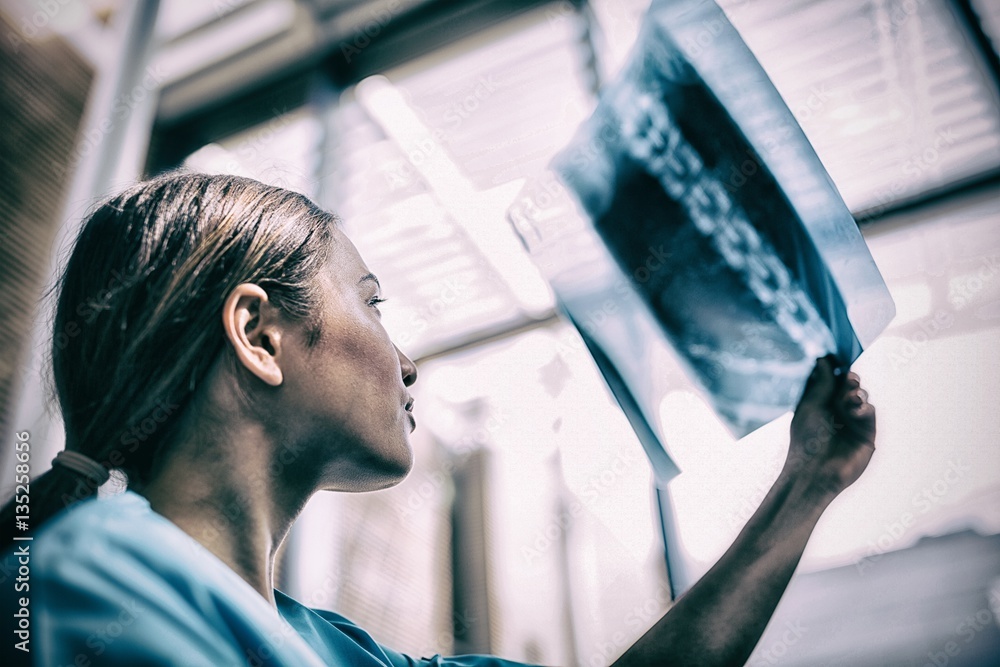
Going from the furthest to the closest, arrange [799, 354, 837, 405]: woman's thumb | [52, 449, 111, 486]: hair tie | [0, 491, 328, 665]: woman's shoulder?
1. [799, 354, 837, 405]: woman's thumb
2. [52, 449, 111, 486]: hair tie
3. [0, 491, 328, 665]: woman's shoulder

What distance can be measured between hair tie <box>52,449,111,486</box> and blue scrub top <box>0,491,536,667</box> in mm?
66

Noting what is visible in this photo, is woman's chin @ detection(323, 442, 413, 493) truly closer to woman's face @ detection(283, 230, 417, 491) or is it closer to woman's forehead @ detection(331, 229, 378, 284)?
woman's face @ detection(283, 230, 417, 491)

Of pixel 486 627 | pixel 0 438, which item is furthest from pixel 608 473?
pixel 486 627

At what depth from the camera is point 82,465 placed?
0.67 metres

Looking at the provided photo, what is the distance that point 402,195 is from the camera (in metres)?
2.41

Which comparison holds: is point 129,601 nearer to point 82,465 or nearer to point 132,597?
point 132,597

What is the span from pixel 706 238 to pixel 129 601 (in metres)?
0.67

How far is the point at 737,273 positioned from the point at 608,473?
0.88 m

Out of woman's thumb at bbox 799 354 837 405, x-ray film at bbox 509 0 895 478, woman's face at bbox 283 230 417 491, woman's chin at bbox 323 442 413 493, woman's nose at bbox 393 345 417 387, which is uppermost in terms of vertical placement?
x-ray film at bbox 509 0 895 478

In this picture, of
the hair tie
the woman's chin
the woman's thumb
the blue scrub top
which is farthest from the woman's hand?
the hair tie

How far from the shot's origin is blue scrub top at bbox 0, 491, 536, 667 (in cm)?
49

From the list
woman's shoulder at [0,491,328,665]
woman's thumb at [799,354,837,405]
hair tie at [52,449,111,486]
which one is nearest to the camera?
woman's shoulder at [0,491,328,665]

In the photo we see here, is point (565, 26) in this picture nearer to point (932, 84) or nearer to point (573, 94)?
point (573, 94)

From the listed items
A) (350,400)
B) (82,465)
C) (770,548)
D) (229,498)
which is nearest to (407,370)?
(350,400)
